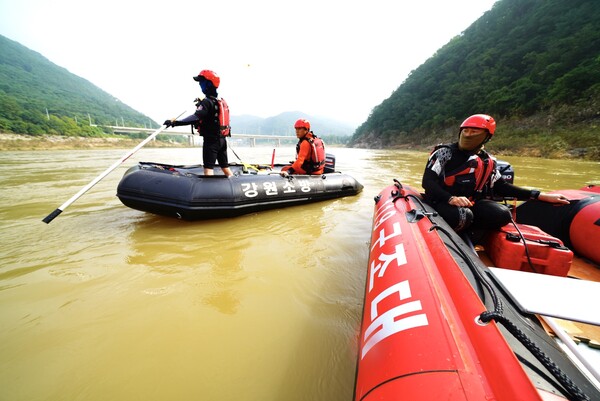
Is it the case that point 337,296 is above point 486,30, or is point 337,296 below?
below

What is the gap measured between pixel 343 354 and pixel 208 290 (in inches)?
52.3

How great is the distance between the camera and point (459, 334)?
103 centimetres

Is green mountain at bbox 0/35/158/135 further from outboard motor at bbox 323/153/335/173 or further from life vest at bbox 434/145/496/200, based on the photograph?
life vest at bbox 434/145/496/200

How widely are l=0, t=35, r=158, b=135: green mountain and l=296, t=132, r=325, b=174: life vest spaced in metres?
36.4

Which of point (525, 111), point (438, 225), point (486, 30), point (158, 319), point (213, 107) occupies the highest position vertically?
point (486, 30)

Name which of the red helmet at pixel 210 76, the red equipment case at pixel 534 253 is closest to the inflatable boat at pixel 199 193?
the red helmet at pixel 210 76

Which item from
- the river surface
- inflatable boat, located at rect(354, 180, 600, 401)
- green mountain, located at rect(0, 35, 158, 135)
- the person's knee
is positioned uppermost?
green mountain, located at rect(0, 35, 158, 135)

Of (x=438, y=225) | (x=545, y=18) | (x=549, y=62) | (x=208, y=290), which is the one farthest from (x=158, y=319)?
(x=545, y=18)

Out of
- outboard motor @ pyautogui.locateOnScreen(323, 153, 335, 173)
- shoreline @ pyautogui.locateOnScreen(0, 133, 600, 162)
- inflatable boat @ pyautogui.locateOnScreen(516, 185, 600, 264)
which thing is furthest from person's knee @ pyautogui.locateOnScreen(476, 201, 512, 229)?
shoreline @ pyautogui.locateOnScreen(0, 133, 600, 162)

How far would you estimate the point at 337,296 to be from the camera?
2238 mm

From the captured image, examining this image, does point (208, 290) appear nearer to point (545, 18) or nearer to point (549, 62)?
point (549, 62)

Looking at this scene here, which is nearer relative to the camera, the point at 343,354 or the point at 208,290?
the point at 343,354

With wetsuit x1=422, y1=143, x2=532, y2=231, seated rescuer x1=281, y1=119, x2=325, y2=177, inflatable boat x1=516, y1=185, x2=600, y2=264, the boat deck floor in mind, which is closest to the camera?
the boat deck floor

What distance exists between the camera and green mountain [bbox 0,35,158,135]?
103 feet
